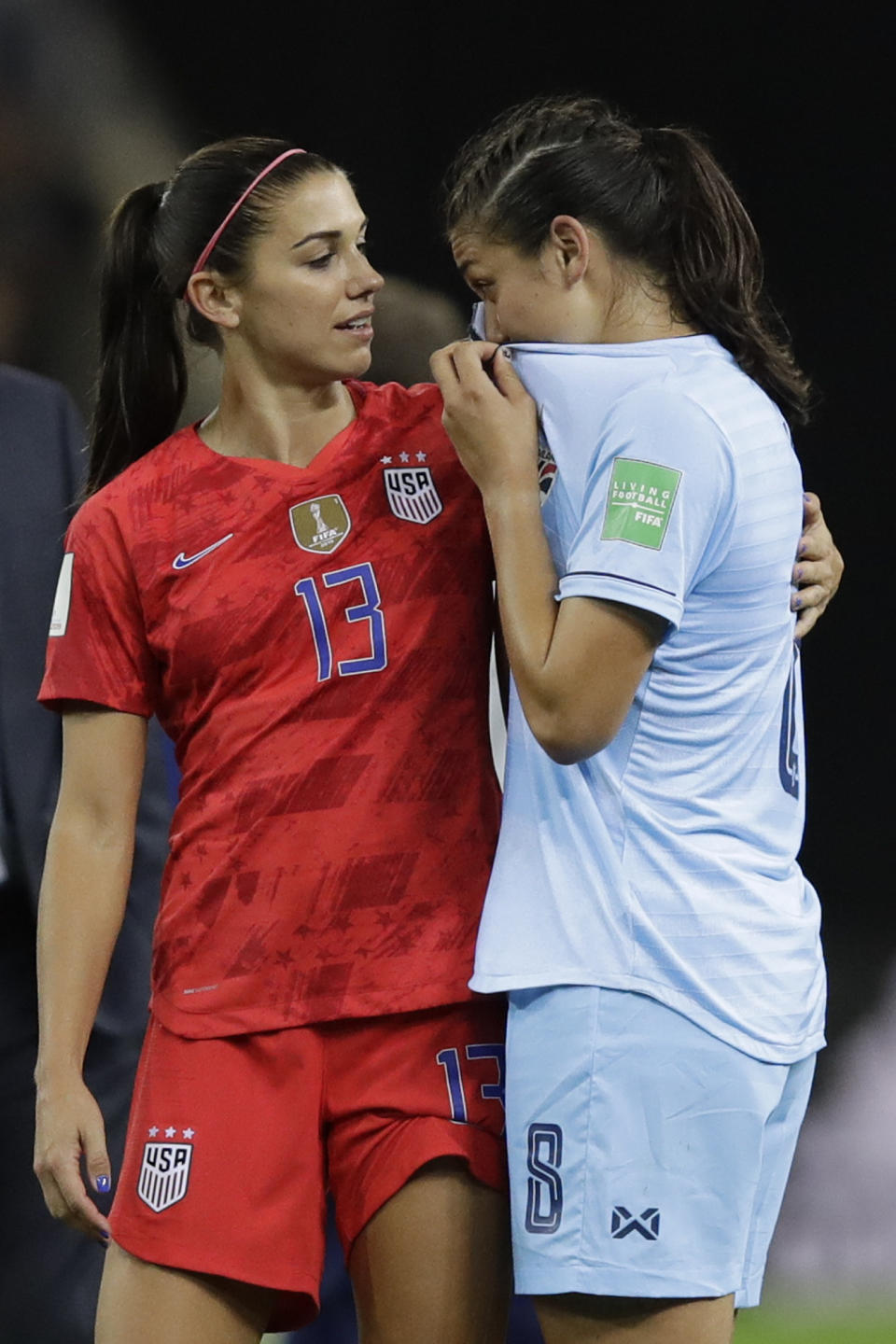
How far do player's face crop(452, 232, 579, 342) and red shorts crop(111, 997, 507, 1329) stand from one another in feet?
1.89

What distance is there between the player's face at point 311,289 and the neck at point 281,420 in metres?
0.02

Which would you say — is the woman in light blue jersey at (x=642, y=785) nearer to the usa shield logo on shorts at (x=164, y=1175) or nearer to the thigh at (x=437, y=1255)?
the thigh at (x=437, y=1255)

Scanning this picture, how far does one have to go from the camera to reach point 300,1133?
1.61m

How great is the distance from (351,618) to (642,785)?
0.34m

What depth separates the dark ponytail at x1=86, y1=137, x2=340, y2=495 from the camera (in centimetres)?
181

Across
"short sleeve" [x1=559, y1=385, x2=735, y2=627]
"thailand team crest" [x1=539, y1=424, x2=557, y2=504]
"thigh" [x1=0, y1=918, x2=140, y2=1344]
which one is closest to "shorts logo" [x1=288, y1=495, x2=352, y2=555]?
"thailand team crest" [x1=539, y1=424, x2=557, y2=504]

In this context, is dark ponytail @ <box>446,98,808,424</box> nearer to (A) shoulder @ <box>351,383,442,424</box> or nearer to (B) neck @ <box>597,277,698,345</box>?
(B) neck @ <box>597,277,698,345</box>

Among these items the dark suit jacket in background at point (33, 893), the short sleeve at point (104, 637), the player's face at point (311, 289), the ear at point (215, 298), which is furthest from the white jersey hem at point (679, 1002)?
the dark suit jacket in background at point (33, 893)

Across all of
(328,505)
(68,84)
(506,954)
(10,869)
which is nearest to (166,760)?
(10,869)

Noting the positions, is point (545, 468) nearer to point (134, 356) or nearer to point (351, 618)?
point (351, 618)

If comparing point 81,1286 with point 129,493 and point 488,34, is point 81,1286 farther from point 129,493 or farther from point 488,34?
point 488,34

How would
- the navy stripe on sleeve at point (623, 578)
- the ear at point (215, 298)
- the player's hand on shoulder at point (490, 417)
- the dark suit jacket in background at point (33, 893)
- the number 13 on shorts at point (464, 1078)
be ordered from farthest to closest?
the dark suit jacket in background at point (33, 893) < the ear at point (215, 298) < the number 13 on shorts at point (464, 1078) < the player's hand on shoulder at point (490, 417) < the navy stripe on sleeve at point (623, 578)

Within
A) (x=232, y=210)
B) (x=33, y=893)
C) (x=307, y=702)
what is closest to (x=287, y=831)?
(x=307, y=702)

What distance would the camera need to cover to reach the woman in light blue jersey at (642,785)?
1.40 meters
